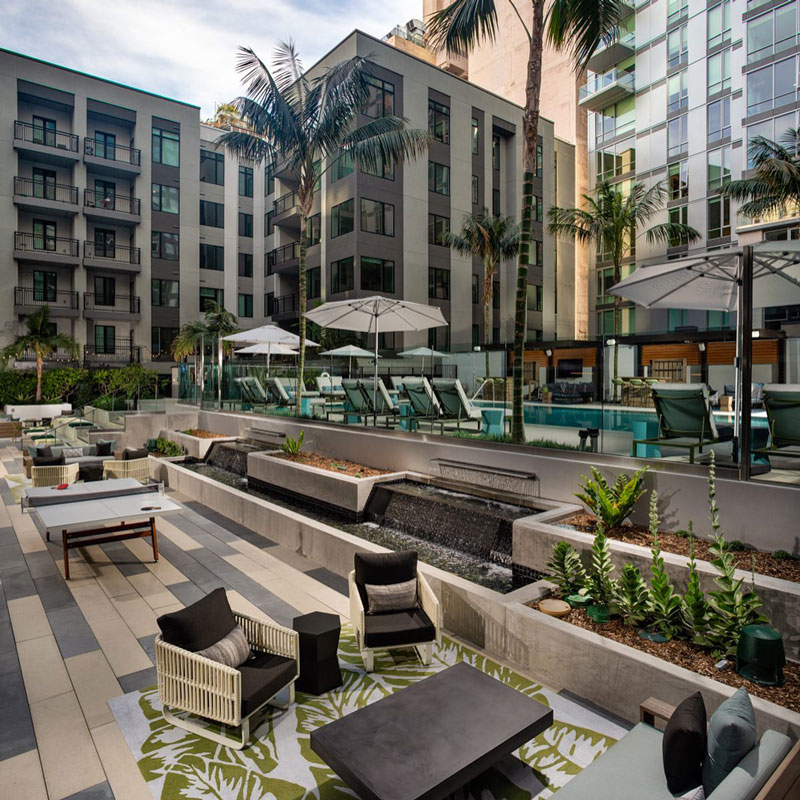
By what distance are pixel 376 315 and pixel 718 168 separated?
25.6 m

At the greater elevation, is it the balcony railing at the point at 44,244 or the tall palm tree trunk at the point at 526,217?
the balcony railing at the point at 44,244

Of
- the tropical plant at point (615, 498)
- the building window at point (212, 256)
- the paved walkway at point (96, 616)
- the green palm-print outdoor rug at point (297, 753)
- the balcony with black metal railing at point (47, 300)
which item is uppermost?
the building window at point (212, 256)

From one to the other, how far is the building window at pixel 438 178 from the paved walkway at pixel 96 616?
23352mm

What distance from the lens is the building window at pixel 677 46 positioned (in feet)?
98.9

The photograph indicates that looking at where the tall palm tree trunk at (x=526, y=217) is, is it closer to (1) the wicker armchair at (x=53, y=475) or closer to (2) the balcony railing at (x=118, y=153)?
(1) the wicker armchair at (x=53, y=475)

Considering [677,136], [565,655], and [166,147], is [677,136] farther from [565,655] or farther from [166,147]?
[565,655]

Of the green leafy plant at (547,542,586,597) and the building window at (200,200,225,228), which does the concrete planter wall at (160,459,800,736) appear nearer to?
the green leafy plant at (547,542,586,597)

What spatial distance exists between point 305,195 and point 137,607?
11210 mm

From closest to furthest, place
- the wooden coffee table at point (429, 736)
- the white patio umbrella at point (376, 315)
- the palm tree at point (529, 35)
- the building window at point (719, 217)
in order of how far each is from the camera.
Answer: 1. the wooden coffee table at point (429, 736)
2. the palm tree at point (529, 35)
3. the white patio umbrella at point (376, 315)
4. the building window at point (719, 217)

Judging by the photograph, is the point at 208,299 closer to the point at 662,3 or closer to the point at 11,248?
the point at 11,248

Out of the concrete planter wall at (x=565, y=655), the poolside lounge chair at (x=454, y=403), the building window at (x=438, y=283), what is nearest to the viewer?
the concrete planter wall at (x=565, y=655)

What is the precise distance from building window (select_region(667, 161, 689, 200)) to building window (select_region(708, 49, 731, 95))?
3562 mm

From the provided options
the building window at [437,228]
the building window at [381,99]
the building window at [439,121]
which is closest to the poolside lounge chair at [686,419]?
the building window at [437,228]

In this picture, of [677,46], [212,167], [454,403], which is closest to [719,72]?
[677,46]
